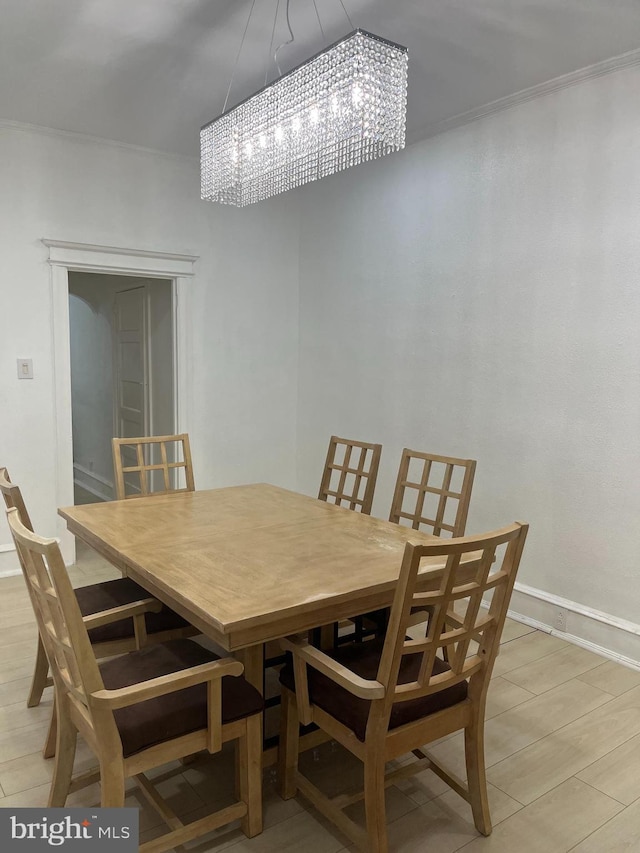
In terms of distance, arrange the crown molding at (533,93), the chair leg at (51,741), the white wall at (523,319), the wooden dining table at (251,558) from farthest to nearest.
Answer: the white wall at (523,319) < the crown molding at (533,93) < the chair leg at (51,741) < the wooden dining table at (251,558)

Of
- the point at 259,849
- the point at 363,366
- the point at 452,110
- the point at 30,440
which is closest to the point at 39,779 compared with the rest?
the point at 259,849

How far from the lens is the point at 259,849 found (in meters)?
1.81

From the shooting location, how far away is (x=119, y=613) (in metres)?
2.04

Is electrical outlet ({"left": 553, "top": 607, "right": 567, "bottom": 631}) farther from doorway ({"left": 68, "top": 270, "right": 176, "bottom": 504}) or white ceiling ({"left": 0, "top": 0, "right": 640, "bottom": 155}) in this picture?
doorway ({"left": 68, "top": 270, "right": 176, "bottom": 504})

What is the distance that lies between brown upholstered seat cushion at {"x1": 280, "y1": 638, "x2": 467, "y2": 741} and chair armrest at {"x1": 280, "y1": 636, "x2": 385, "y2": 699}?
0.09 m

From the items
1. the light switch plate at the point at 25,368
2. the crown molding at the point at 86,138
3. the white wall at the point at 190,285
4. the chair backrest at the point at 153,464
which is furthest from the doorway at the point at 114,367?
the light switch plate at the point at 25,368

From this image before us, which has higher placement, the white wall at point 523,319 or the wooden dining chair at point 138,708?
→ the white wall at point 523,319

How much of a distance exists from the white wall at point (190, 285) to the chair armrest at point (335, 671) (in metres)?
2.77

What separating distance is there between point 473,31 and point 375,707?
8.43 feet

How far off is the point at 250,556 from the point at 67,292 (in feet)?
8.56

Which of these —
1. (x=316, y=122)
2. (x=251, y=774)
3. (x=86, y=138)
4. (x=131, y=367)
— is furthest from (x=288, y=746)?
(x=131, y=367)

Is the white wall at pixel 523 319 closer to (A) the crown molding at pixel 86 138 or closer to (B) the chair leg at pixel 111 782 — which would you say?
(A) the crown molding at pixel 86 138

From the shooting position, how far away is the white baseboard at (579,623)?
295 cm

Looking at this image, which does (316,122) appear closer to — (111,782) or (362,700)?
(362,700)
